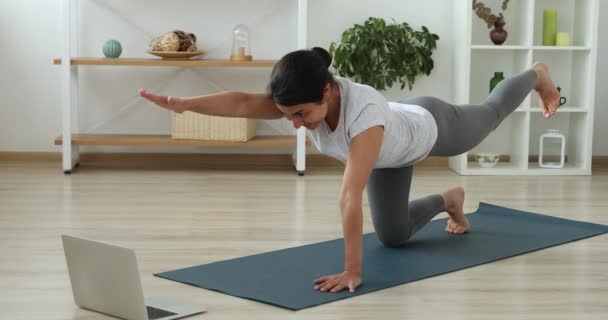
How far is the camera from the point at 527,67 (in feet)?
16.0

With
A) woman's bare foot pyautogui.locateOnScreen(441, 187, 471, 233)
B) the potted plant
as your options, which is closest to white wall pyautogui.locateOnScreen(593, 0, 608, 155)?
the potted plant

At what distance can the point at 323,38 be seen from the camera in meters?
5.15

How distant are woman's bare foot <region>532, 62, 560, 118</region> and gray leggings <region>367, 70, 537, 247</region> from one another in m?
0.27

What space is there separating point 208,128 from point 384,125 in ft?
7.83

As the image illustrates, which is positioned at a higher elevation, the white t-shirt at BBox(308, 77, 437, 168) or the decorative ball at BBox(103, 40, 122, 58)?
the decorative ball at BBox(103, 40, 122, 58)

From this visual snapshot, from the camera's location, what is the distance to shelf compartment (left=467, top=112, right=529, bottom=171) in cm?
496

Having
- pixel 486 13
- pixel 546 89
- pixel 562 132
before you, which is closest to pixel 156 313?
pixel 546 89

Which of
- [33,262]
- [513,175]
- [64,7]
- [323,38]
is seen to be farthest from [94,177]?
[513,175]

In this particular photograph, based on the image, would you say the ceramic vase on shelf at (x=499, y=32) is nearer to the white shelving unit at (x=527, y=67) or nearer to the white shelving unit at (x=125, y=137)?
the white shelving unit at (x=527, y=67)

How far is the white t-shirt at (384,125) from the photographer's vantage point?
2521mm

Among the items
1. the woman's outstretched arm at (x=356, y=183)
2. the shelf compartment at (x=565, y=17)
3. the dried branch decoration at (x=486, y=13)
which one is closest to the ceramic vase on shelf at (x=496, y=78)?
the dried branch decoration at (x=486, y=13)

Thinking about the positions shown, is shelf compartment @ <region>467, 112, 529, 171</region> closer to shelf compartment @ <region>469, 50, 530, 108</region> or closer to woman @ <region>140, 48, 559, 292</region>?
shelf compartment @ <region>469, 50, 530, 108</region>

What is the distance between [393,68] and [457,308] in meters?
2.74

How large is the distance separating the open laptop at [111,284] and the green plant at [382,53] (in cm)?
273
